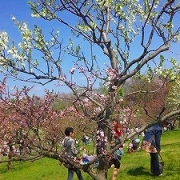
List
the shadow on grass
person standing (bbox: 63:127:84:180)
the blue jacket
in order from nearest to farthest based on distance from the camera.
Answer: person standing (bbox: 63:127:84:180) → the blue jacket → the shadow on grass

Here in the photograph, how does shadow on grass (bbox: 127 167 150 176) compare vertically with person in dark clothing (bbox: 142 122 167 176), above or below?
below

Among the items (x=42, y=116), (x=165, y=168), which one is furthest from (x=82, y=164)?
(x=165, y=168)

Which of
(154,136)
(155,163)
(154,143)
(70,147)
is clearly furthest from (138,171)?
(70,147)

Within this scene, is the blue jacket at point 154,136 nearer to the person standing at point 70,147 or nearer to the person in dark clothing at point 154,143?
the person in dark clothing at point 154,143

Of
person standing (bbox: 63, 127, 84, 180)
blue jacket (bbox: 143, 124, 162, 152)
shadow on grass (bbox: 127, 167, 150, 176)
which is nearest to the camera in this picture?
person standing (bbox: 63, 127, 84, 180)

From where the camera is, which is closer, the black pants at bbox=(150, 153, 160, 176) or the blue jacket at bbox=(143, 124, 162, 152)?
the blue jacket at bbox=(143, 124, 162, 152)

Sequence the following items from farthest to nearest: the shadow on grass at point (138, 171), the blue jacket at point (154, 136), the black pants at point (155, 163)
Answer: the shadow on grass at point (138, 171), the black pants at point (155, 163), the blue jacket at point (154, 136)

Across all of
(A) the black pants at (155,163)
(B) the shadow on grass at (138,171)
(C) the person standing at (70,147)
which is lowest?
(B) the shadow on grass at (138,171)

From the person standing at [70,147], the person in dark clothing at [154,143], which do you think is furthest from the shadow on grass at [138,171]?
the person standing at [70,147]

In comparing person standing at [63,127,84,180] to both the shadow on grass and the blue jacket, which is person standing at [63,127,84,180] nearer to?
the blue jacket

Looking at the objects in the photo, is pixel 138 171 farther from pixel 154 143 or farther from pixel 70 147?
pixel 70 147

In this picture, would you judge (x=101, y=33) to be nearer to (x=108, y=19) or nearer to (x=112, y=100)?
(x=108, y=19)

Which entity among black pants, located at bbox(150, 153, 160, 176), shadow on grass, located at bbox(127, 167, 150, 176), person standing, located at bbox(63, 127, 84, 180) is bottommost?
shadow on grass, located at bbox(127, 167, 150, 176)

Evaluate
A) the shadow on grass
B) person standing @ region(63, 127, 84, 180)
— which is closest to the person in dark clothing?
the shadow on grass
